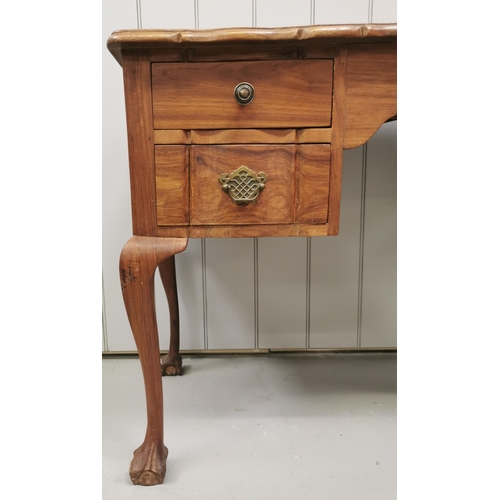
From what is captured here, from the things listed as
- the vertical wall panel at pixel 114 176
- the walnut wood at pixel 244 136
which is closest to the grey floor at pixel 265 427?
the vertical wall panel at pixel 114 176

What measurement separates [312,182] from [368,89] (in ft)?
0.66

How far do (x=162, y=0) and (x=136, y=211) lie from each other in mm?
791

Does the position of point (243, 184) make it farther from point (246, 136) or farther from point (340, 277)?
point (340, 277)

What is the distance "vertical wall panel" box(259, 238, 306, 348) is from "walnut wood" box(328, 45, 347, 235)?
20.8 inches

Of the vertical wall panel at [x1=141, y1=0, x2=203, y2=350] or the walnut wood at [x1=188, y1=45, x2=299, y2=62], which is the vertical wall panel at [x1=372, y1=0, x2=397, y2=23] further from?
the vertical wall panel at [x1=141, y1=0, x2=203, y2=350]

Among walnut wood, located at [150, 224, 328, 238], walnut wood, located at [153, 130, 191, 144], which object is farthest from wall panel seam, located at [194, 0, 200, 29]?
walnut wood, located at [150, 224, 328, 238]

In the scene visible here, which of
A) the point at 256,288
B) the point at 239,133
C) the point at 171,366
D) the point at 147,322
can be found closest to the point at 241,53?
the point at 239,133

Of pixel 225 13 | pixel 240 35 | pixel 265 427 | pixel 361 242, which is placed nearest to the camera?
pixel 240 35

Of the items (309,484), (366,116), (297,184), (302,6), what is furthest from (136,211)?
(302,6)

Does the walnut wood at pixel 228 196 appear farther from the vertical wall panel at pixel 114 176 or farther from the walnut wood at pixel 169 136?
the vertical wall panel at pixel 114 176

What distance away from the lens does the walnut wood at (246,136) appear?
73 centimetres

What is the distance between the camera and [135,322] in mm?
759

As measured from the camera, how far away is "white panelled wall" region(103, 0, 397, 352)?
4.13 ft

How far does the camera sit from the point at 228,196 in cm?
75
